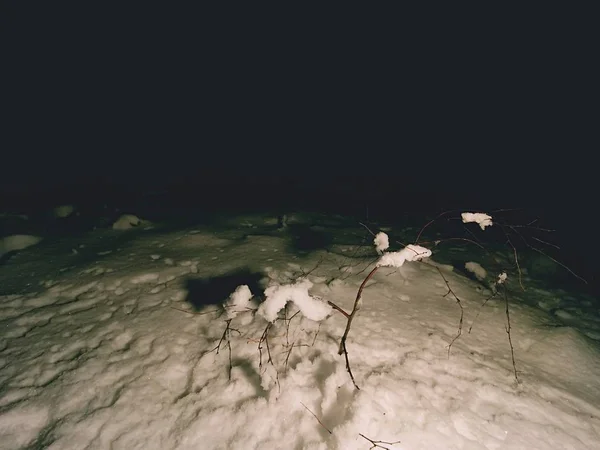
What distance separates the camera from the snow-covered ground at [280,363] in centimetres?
167

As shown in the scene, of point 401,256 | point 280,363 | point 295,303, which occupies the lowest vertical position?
point 280,363

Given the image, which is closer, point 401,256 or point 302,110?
point 401,256

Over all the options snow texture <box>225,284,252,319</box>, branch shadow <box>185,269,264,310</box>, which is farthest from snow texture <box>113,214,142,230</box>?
snow texture <box>225,284,252,319</box>

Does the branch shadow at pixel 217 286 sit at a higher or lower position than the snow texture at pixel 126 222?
lower

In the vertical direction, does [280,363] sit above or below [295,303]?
below

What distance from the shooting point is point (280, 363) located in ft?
6.70

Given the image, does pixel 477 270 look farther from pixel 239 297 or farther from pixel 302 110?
pixel 302 110

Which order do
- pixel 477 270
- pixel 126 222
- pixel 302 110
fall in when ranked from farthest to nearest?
pixel 302 110 < pixel 126 222 < pixel 477 270

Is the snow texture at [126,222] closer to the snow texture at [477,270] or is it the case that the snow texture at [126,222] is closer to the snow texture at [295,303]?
the snow texture at [295,303]

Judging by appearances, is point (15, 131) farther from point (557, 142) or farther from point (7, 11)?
point (557, 142)

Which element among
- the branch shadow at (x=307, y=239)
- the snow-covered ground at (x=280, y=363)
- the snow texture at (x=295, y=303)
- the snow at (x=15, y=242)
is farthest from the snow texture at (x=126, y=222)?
the snow texture at (x=295, y=303)

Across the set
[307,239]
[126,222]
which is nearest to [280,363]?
[307,239]

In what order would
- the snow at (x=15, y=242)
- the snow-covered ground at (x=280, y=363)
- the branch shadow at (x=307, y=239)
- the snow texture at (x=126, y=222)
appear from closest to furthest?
the snow-covered ground at (x=280, y=363)
the snow at (x=15, y=242)
the branch shadow at (x=307, y=239)
the snow texture at (x=126, y=222)

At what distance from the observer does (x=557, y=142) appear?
1605 centimetres
